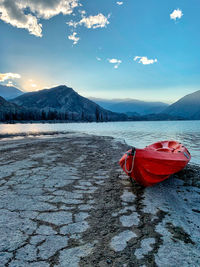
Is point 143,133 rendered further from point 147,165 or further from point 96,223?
point 96,223

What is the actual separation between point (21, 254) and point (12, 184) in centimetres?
324

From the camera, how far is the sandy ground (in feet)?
8.03

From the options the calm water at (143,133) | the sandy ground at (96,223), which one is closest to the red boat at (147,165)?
the sandy ground at (96,223)

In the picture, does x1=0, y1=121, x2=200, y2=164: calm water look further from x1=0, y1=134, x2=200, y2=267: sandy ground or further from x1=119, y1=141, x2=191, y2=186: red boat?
x1=0, y1=134, x2=200, y2=267: sandy ground

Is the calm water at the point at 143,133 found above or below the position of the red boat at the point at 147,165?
below

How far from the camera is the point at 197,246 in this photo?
279cm

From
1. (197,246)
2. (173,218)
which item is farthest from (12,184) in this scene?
(197,246)

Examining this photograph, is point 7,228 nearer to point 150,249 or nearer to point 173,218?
point 150,249

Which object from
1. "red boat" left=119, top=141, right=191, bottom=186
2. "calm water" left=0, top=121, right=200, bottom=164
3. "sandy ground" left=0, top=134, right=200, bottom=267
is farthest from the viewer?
"calm water" left=0, top=121, right=200, bottom=164

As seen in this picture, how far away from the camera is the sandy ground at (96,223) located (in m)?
2.45

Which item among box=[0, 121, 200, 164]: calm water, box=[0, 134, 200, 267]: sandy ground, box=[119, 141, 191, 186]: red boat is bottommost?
box=[0, 121, 200, 164]: calm water

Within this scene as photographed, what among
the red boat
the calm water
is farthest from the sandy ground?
the calm water

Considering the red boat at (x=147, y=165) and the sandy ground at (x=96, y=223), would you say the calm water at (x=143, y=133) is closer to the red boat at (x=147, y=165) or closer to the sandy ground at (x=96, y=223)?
the red boat at (x=147, y=165)

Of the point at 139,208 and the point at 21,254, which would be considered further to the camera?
the point at 139,208
